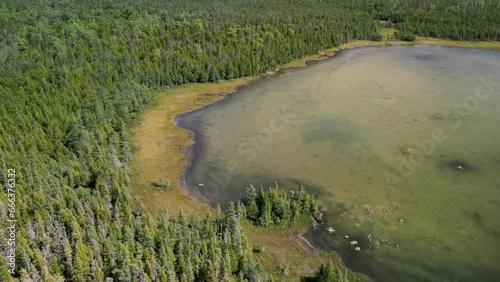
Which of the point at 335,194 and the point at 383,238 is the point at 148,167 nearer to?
the point at 335,194

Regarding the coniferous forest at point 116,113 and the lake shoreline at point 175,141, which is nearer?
the coniferous forest at point 116,113

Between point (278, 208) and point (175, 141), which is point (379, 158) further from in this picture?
point (175, 141)

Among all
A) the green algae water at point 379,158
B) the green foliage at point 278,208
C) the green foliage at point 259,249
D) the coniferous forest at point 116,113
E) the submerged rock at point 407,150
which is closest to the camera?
the coniferous forest at point 116,113

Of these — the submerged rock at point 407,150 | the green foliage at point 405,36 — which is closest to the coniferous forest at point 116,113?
the green foliage at point 405,36

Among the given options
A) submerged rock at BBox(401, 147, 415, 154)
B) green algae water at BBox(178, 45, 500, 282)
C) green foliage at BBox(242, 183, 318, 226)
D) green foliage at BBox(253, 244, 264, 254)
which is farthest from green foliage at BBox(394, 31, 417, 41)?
green foliage at BBox(253, 244, 264, 254)

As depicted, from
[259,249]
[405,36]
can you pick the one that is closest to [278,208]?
[259,249]

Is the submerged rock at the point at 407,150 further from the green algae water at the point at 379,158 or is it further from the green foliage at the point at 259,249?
the green foliage at the point at 259,249
